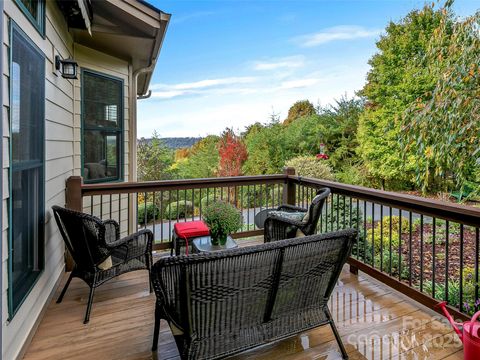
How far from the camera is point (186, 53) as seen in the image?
12.4 m

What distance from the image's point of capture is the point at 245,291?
5.51 ft

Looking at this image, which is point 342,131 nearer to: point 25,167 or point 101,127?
point 101,127

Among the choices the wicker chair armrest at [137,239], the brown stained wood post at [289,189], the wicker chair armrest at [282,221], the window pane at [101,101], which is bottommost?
the wicker chair armrest at [137,239]

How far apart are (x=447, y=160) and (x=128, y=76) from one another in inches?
178

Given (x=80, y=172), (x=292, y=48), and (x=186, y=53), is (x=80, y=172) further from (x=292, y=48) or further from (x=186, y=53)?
(x=292, y=48)

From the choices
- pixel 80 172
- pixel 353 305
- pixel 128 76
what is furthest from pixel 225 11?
pixel 353 305

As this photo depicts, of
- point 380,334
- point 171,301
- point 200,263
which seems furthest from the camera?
point 380,334

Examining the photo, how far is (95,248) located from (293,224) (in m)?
1.72

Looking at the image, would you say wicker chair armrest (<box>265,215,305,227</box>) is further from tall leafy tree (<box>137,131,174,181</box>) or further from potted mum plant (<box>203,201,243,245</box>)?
tall leafy tree (<box>137,131,174,181</box>)

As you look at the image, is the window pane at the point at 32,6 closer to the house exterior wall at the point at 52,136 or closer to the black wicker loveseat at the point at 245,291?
the house exterior wall at the point at 52,136

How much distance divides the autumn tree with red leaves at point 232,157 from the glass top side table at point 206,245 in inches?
314

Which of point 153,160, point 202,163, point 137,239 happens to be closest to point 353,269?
point 137,239

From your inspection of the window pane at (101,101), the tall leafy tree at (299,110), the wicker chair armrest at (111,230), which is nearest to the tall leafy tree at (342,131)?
the tall leafy tree at (299,110)

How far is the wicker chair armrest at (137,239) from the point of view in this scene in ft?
8.44
